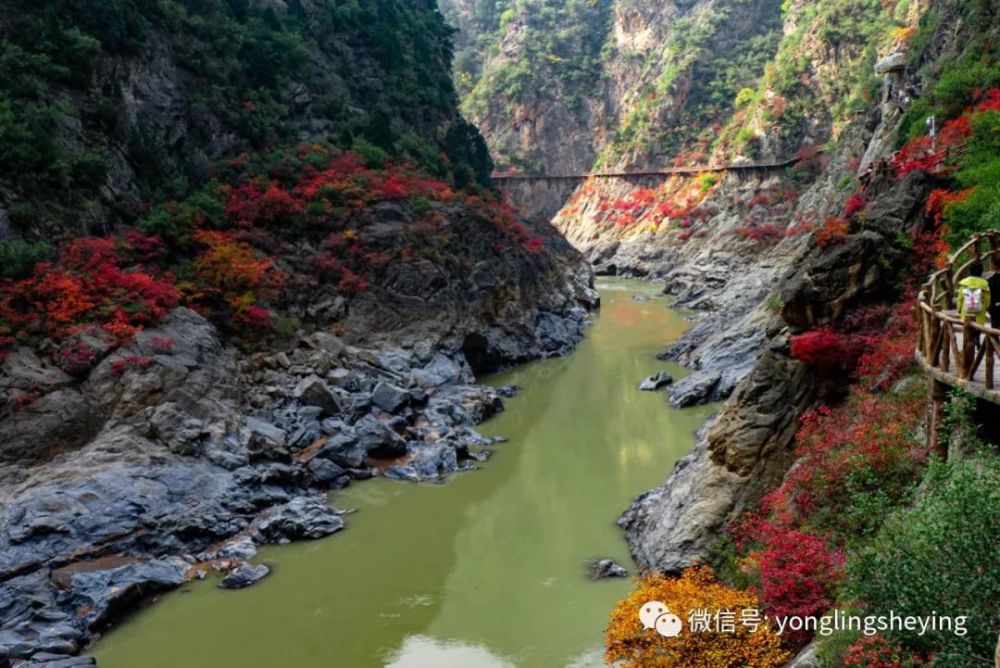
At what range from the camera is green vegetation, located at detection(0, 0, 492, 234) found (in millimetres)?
21969

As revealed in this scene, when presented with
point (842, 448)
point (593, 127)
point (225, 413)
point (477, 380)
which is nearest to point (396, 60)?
point (477, 380)

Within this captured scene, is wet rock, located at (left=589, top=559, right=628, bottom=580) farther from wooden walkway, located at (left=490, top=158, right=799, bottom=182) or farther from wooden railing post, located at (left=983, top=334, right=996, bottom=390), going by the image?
wooden walkway, located at (left=490, top=158, right=799, bottom=182)

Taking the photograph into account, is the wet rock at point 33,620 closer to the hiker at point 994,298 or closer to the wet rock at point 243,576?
the wet rock at point 243,576

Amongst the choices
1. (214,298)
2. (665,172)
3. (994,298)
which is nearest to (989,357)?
(994,298)

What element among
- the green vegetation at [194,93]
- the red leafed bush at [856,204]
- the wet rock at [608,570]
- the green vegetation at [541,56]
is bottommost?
the wet rock at [608,570]

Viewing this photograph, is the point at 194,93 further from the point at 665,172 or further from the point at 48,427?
the point at 665,172

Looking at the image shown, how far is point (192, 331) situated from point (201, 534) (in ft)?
24.1

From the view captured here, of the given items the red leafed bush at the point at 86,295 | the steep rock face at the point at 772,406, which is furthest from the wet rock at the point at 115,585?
the steep rock face at the point at 772,406

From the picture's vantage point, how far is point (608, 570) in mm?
13820

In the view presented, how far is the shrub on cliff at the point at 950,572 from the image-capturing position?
5582mm

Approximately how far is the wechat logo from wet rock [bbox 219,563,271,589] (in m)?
8.05

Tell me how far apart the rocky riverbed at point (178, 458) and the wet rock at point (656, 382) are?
625cm

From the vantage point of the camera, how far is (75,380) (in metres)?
17.5

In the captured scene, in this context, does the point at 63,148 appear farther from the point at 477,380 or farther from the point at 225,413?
the point at 477,380
